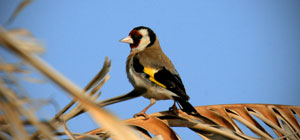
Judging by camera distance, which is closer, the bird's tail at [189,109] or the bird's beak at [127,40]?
the bird's tail at [189,109]

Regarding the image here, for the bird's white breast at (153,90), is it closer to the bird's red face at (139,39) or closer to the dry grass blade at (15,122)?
the bird's red face at (139,39)

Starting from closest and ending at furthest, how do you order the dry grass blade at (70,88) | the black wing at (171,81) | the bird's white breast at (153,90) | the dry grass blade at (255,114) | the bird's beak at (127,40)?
the dry grass blade at (70,88) → the dry grass blade at (255,114) → the black wing at (171,81) → the bird's white breast at (153,90) → the bird's beak at (127,40)

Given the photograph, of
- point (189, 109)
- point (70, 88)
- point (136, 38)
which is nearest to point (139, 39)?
point (136, 38)

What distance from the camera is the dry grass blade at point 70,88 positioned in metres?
0.46

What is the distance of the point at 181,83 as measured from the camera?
9.05 ft

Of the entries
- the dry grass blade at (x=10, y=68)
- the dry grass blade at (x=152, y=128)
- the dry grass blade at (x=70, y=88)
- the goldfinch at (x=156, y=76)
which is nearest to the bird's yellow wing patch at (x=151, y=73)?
the goldfinch at (x=156, y=76)

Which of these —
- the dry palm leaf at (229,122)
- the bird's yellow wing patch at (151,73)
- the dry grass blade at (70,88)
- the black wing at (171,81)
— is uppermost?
the bird's yellow wing patch at (151,73)

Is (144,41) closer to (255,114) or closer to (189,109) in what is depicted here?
(189,109)

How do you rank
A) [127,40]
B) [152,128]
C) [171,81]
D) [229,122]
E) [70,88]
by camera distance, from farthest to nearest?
[127,40] < [171,81] < [229,122] < [152,128] < [70,88]

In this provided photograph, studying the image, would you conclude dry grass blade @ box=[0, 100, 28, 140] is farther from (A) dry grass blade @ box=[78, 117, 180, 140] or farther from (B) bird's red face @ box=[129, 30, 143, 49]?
(B) bird's red face @ box=[129, 30, 143, 49]

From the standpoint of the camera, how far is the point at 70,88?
477 mm

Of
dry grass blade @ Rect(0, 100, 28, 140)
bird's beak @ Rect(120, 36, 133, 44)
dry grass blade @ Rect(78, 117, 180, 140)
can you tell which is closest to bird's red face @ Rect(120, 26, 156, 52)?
bird's beak @ Rect(120, 36, 133, 44)

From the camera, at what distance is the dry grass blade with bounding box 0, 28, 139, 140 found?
1.50 ft

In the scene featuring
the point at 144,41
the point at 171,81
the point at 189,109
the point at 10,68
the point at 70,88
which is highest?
the point at 144,41
